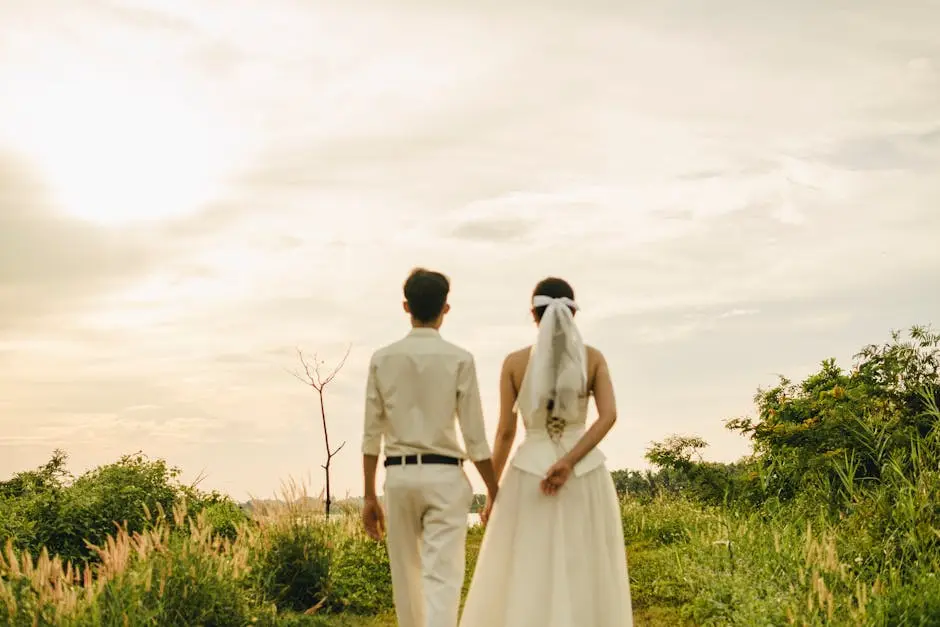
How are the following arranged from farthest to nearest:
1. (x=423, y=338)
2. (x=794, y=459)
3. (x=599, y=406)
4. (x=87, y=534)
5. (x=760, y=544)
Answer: (x=87, y=534)
(x=794, y=459)
(x=760, y=544)
(x=599, y=406)
(x=423, y=338)

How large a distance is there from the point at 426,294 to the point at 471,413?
30.3 inches

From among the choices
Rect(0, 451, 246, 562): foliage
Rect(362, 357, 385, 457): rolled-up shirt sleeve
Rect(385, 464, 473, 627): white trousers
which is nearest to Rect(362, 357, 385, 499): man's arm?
Rect(362, 357, 385, 457): rolled-up shirt sleeve

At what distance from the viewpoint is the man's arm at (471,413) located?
549 cm

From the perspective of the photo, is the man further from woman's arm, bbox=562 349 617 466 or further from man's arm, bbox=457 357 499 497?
woman's arm, bbox=562 349 617 466

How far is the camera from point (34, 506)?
13375 millimetres

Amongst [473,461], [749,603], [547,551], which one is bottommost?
[749,603]

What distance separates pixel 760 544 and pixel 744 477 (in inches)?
163

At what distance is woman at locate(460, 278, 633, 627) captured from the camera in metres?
5.92

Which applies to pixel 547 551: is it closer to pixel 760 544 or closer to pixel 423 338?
pixel 423 338

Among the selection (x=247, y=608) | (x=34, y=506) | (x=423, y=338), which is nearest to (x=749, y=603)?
(x=423, y=338)

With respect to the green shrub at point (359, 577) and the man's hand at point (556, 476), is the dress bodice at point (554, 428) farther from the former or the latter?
the green shrub at point (359, 577)

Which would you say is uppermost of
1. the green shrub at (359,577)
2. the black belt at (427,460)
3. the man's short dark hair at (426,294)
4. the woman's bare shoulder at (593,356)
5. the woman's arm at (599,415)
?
the man's short dark hair at (426,294)

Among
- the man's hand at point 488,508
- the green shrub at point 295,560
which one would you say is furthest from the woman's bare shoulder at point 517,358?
the green shrub at point 295,560

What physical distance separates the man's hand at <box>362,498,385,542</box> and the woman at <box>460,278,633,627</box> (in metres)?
0.84
